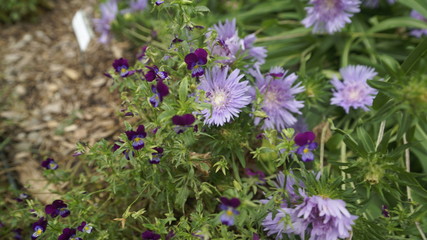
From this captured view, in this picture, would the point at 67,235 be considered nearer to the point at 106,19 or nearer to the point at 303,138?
the point at 303,138

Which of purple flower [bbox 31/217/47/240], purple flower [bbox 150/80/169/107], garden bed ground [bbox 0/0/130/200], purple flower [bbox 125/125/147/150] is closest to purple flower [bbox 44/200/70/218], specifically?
purple flower [bbox 31/217/47/240]

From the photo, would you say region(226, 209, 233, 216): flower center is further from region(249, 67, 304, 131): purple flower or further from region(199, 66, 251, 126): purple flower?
region(249, 67, 304, 131): purple flower

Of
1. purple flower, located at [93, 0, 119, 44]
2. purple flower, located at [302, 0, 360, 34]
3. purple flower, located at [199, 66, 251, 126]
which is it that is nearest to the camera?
purple flower, located at [199, 66, 251, 126]

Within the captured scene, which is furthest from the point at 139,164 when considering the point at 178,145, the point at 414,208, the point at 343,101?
the point at 414,208

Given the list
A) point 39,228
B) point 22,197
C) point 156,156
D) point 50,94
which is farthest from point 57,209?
point 50,94

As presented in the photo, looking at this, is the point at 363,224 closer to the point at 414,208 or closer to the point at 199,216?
the point at 414,208

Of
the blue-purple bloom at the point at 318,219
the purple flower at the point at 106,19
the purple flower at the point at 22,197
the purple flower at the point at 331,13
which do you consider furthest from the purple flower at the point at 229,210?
the purple flower at the point at 106,19

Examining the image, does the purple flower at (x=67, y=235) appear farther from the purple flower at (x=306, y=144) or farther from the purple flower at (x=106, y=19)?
the purple flower at (x=106, y=19)
